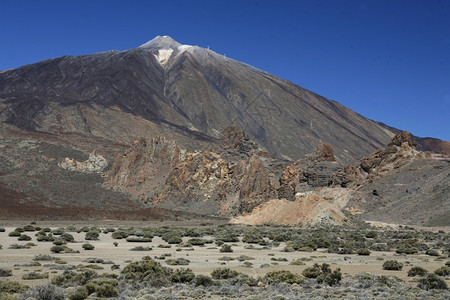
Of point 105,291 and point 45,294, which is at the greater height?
point 45,294

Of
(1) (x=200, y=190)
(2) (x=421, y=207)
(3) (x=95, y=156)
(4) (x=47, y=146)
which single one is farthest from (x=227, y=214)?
(4) (x=47, y=146)

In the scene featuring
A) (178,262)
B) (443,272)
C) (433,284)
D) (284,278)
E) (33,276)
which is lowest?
(178,262)

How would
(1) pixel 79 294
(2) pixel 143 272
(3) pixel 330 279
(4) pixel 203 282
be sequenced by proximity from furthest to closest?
1. (2) pixel 143 272
2. (3) pixel 330 279
3. (4) pixel 203 282
4. (1) pixel 79 294

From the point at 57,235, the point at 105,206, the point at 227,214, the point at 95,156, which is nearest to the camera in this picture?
the point at 57,235

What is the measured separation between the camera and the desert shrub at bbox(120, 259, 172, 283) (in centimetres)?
1472

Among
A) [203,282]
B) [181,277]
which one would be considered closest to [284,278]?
[203,282]

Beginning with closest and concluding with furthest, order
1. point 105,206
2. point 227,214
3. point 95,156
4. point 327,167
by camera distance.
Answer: point 227,214
point 105,206
point 327,167
point 95,156

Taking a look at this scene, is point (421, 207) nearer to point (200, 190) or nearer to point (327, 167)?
point (327, 167)

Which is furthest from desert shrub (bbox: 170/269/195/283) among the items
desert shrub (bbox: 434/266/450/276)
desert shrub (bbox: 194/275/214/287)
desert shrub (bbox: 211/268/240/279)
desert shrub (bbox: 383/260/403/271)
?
desert shrub (bbox: 434/266/450/276)

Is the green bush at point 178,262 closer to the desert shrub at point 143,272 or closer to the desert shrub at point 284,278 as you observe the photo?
the desert shrub at point 143,272

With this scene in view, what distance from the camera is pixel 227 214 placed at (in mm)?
71125

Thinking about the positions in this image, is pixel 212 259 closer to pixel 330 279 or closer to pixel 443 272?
pixel 330 279

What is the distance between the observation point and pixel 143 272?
15922 mm

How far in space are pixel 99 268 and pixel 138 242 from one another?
14.2m
